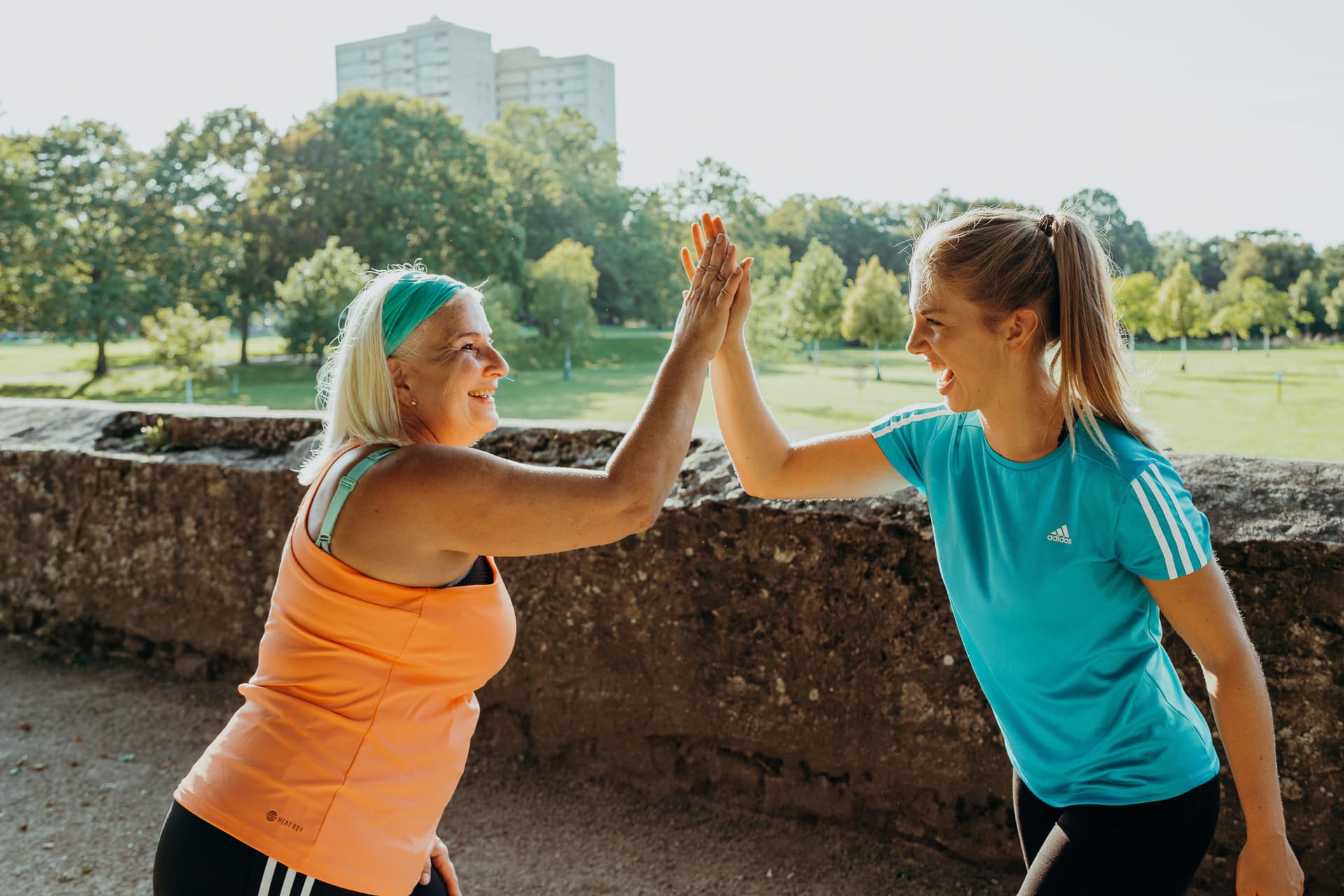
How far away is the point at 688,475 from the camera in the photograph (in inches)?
119

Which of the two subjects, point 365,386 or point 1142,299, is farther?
point 1142,299

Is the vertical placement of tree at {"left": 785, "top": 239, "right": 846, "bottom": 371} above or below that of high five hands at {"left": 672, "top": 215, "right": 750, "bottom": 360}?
above

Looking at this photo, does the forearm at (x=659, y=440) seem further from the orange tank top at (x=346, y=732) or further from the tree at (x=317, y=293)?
the tree at (x=317, y=293)

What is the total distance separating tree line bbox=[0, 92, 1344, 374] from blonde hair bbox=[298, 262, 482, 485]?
7.43 metres

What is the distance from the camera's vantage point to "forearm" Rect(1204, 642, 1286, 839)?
4.44 ft

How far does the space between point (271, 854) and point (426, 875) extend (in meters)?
0.35

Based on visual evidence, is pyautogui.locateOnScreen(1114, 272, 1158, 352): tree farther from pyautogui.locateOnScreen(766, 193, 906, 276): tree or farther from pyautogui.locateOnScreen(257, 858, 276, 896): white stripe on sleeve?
pyautogui.locateOnScreen(257, 858, 276, 896): white stripe on sleeve

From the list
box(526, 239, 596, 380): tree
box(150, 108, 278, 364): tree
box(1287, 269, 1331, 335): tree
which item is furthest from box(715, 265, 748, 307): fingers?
box(150, 108, 278, 364): tree

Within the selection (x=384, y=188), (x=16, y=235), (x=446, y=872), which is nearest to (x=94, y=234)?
(x=16, y=235)

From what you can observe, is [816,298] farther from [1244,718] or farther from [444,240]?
[1244,718]

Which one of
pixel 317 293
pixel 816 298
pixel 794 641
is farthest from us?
pixel 317 293

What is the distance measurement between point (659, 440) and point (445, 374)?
39cm

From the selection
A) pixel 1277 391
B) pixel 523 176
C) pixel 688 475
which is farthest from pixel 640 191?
pixel 688 475

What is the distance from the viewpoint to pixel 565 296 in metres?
16.9
